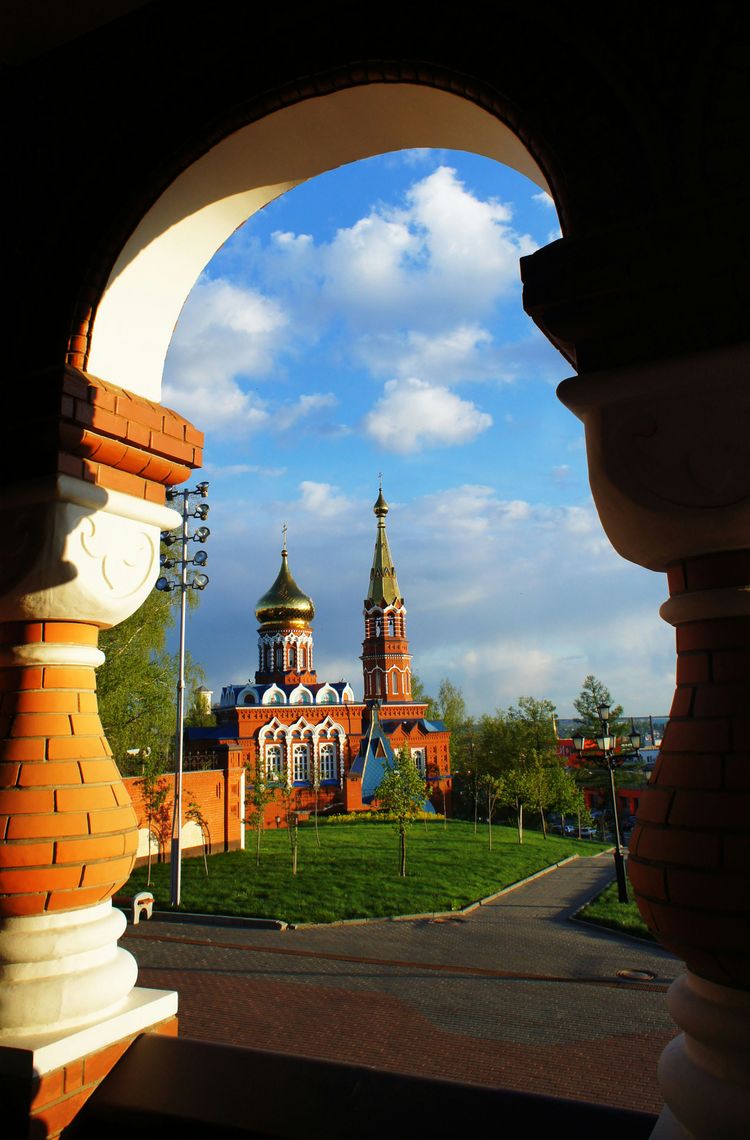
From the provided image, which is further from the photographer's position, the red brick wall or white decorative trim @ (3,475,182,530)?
the red brick wall

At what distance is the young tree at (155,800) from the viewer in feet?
56.5

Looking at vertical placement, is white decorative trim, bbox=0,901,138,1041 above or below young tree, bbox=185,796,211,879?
above

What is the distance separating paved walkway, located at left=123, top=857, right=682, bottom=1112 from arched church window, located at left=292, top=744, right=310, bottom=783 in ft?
72.2

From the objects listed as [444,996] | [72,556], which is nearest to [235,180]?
[72,556]

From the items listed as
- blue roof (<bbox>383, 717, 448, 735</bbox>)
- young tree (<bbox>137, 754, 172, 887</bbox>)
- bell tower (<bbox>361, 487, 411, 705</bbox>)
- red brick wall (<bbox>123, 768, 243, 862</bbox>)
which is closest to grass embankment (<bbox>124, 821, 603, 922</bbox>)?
red brick wall (<bbox>123, 768, 243, 862</bbox>)

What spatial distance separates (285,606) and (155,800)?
2317cm

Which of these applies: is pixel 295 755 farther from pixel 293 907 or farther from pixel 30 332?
pixel 30 332

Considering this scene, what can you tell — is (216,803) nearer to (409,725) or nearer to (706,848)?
(409,725)

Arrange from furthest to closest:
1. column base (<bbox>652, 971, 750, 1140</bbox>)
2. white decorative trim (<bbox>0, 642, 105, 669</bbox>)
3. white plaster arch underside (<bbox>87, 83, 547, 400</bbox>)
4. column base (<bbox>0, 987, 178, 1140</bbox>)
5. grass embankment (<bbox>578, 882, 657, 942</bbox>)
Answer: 1. grass embankment (<bbox>578, 882, 657, 942</bbox>)
2. white plaster arch underside (<bbox>87, 83, 547, 400</bbox>)
3. white decorative trim (<bbox>0, 642, 105, 669</bbox>)
4. column base (<bbox>0, 987, 178, 1140</bbox>)
5. column base (<bbox>652, 971, 750, 1140</bbox>)

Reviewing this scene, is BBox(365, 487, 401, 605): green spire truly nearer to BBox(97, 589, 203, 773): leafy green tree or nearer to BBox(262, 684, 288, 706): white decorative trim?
BBox(262, 684, 288, 706): white decorative trim


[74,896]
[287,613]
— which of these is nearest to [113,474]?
[74,896]

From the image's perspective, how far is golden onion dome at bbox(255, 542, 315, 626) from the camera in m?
40.5

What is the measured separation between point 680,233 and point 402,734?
36134 millimetres

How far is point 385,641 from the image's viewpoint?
4038 centimetres
